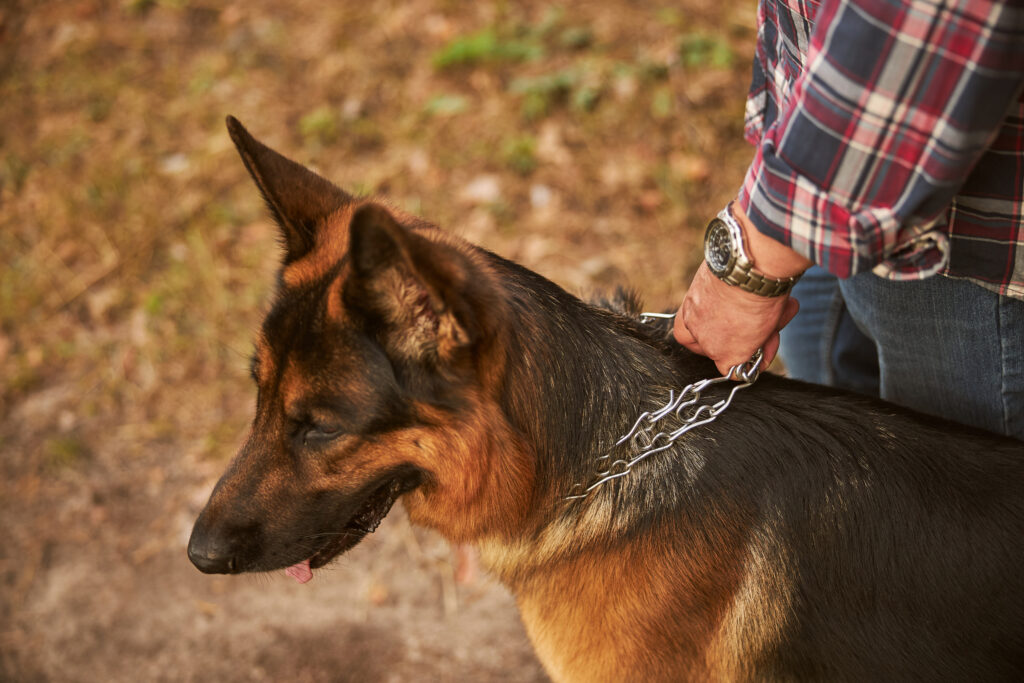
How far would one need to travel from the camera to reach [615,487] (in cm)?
225

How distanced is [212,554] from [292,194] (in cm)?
107

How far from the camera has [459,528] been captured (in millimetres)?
2289

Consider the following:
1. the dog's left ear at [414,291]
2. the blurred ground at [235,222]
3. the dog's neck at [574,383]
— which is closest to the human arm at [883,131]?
the dog's neck at [574,383]

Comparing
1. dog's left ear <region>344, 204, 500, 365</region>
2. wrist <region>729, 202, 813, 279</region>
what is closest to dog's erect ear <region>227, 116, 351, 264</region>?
dog's left ear <region>344, 204, 500, 365</region>

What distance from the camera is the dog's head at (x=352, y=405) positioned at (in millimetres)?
Answer: 1951

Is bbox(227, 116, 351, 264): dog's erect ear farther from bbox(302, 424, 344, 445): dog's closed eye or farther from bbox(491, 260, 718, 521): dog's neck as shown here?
bbox(491, 260, 718, 521): dog's neck

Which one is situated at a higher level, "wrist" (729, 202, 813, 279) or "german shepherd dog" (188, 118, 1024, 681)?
"wrist" (729, 202, 813, 279)

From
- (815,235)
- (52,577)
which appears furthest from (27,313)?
(815,235)

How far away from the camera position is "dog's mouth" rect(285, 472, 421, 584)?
221 cm

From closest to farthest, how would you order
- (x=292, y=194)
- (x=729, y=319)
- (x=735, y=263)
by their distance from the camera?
1. (x=735, y=263)
2. (x=729, y=319)
3. (x=292, y=194)

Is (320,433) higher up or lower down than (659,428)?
lower down

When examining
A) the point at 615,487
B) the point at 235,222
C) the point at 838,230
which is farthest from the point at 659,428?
the point at 235,222

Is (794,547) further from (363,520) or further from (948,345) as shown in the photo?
(363,520)

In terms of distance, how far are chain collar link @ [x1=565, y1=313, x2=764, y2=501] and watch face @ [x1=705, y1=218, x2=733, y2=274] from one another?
353 millimetres
